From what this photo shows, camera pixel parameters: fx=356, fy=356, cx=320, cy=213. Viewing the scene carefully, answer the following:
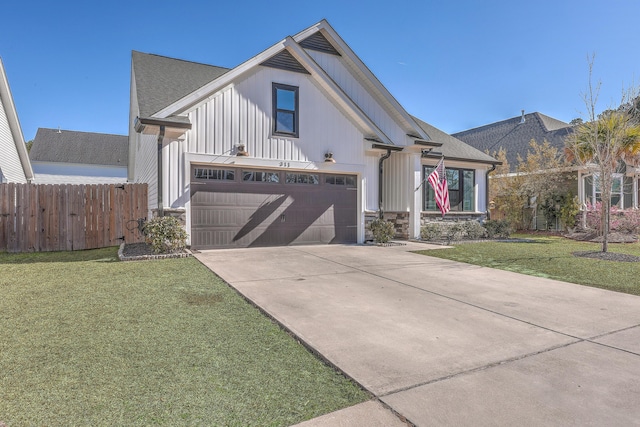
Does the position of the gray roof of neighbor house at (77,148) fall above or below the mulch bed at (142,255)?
above

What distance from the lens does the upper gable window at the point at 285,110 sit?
1030 cm

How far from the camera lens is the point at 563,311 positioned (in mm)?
4473

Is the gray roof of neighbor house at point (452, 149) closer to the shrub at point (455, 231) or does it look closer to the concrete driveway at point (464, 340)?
the shrub at point (455, 231)

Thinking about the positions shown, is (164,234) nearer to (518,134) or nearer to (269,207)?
(269,207)

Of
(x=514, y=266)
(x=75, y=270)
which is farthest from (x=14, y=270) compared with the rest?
(x=514, y=266)

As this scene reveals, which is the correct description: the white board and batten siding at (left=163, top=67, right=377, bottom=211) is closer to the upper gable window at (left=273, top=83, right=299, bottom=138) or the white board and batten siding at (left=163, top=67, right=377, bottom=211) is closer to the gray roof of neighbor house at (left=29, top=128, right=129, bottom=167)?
the upper gable window at (left=273, top=83, right=299, bottom=138)

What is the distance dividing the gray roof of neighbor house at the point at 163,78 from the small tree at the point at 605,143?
10776 millimetres

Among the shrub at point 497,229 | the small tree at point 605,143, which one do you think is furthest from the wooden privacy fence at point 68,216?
the small tree at point 605,143

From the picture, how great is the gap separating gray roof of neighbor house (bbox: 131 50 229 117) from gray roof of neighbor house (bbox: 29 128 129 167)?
63.7 feet

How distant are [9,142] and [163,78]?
8.49 meters

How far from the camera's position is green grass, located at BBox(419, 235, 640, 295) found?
20.9 ft

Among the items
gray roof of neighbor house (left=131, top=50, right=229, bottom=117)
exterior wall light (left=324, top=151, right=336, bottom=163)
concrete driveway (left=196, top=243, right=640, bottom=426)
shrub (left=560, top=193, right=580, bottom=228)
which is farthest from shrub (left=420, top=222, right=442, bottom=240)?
gray roof of neighbor house (left=131, top=50, right=229, bottom=117)

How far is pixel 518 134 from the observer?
21.8 meters

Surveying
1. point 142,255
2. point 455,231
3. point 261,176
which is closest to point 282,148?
point 261,176
